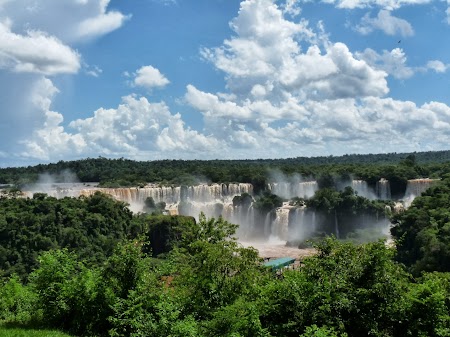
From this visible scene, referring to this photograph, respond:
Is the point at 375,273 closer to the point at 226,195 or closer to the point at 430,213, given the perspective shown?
the point at 430,213

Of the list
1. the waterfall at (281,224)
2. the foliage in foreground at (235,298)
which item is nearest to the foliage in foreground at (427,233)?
the waterfall at (281,224)

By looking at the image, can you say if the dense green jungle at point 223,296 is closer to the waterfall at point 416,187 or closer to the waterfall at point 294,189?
the waterfall at point 416,187

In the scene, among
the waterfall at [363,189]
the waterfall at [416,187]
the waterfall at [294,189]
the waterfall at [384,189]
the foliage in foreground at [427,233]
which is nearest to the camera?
the foliage in foreground at [427,233]

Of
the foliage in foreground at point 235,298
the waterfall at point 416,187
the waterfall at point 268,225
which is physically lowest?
the waterfall at point 268,225

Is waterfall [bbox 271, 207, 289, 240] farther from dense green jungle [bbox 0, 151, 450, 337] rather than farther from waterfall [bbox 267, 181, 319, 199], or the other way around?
dense green jungle [bbox 0, 151, 450, 337]

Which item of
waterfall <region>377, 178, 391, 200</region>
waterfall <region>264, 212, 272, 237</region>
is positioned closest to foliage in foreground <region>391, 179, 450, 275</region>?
waterfall <region>377, 178, 391, 200</region>

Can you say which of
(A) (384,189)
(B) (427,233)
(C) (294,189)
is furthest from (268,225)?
(B) (427,233)

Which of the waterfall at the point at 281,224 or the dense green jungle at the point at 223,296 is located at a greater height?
the dense green jungle at the point at 223,296

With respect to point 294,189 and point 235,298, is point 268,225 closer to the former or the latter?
point 294,189
